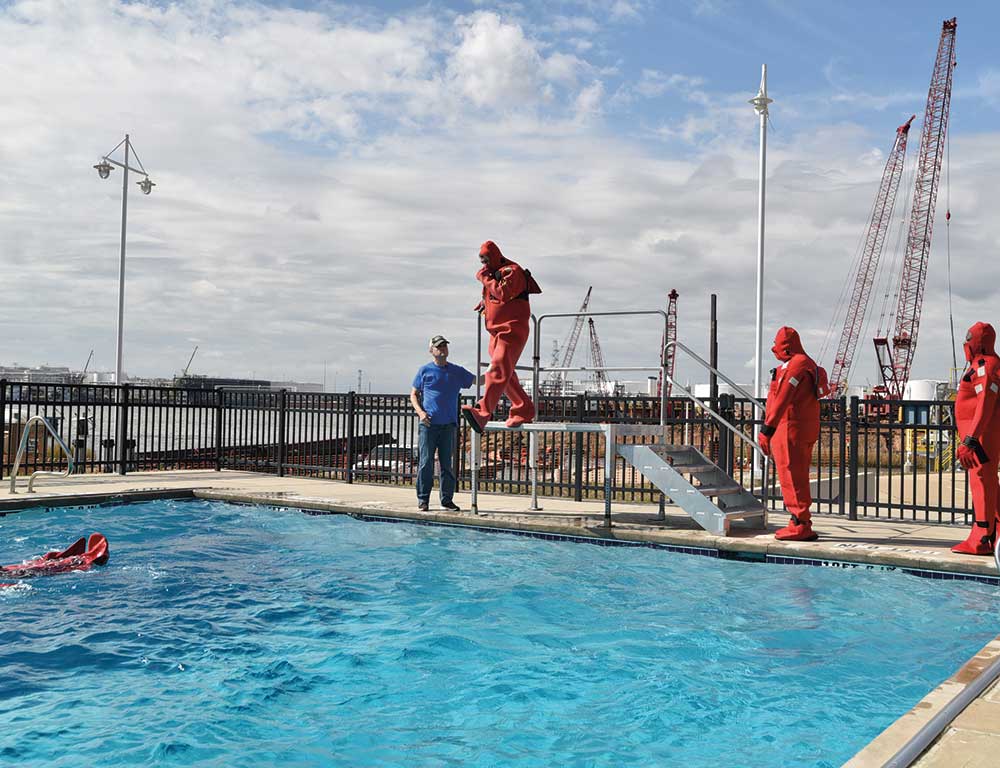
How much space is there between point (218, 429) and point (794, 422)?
12588 millimetres

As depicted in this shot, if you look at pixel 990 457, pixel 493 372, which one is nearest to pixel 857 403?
pixel 990 457

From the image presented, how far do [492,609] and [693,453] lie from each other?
14.2ft

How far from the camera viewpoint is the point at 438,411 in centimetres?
1118

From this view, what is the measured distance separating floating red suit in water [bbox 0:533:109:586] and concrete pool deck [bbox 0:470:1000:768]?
3.88 m

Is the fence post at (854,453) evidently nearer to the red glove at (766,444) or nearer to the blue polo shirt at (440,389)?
the red glove at (766,444)

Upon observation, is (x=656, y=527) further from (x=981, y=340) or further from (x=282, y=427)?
(x=282, y=427)

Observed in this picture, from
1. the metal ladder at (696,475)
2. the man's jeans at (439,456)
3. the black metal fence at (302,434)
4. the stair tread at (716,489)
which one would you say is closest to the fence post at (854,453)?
the metal ladder at (696,475)

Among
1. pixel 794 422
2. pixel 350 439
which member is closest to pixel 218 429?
pixel 350 439

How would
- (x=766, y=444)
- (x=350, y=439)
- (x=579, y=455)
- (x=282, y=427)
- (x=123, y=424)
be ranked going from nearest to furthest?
(x=766, y=444)
(x=579, y=455)
(x=350, y=439)
(x=123, y=424)
(x=282, y=427)

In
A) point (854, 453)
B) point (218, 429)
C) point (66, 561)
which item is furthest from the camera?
Answer: point (218, 429)

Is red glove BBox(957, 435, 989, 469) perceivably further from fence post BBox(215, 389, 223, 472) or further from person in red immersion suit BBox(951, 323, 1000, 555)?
fence post BBox(215, 389, 223, 472)

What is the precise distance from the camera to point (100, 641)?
602 cm

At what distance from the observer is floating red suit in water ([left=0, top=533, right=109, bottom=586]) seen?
7.59 metres

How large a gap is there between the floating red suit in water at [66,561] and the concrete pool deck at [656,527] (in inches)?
153
